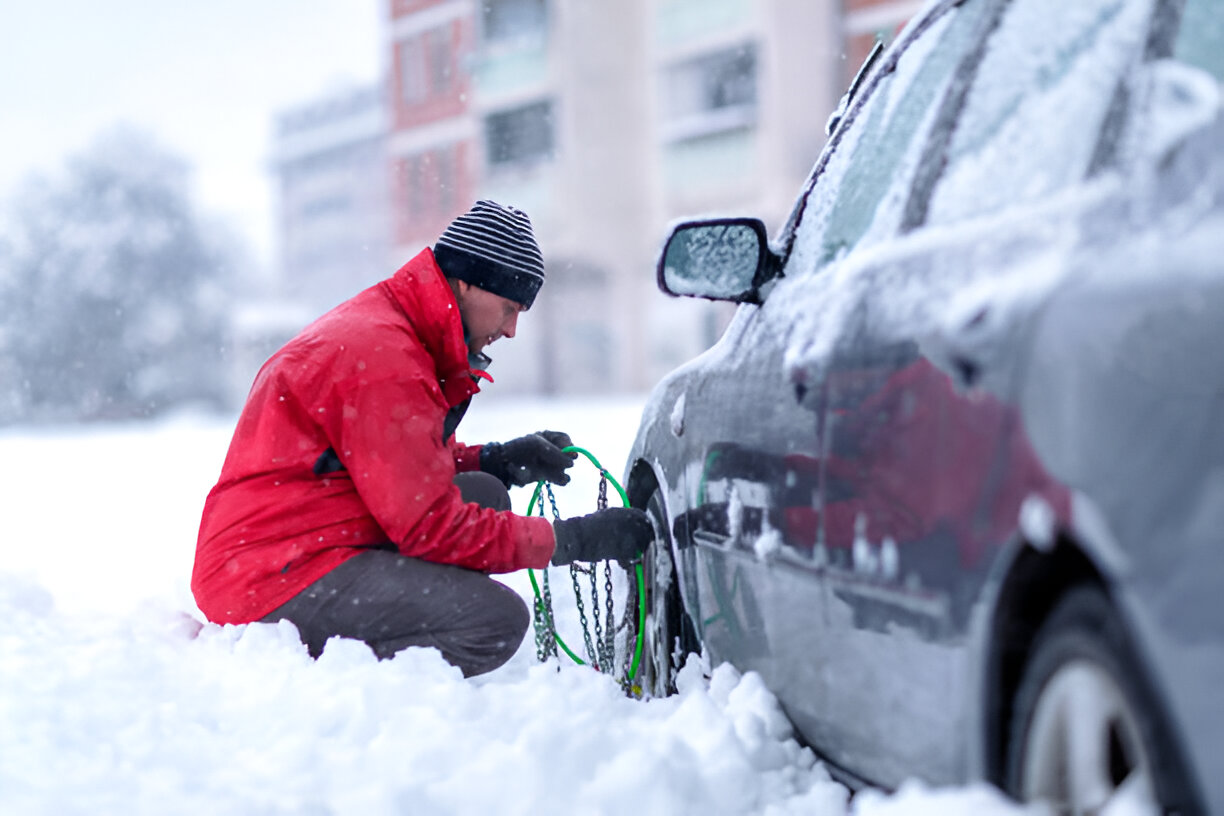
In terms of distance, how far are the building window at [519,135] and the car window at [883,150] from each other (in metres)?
21.6

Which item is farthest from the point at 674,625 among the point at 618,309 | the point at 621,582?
the point at 618,309

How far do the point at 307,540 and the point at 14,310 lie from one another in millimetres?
35770

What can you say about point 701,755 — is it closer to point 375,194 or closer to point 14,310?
point 14,310

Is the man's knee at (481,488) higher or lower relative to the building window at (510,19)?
lower

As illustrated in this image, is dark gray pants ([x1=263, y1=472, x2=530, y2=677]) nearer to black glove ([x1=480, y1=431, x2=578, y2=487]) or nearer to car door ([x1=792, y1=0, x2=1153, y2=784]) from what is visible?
black glove ([x1=480, y1=431, x2=578, y2=487])

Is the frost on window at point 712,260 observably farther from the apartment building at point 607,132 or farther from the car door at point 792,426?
the apartment building at point 607,132

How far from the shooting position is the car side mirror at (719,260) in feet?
8.64

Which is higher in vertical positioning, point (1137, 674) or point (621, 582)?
point (1137, 674)

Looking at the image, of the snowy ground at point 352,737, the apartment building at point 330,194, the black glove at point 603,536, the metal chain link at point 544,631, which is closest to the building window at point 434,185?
the metal chain link at point 544,631

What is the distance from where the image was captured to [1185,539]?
3.71ft

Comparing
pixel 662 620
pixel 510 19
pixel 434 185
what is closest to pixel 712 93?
pixel 510 19

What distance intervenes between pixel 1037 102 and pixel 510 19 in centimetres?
2448

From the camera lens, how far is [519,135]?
24.3m

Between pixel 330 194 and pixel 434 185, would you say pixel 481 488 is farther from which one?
pixel 330 194
